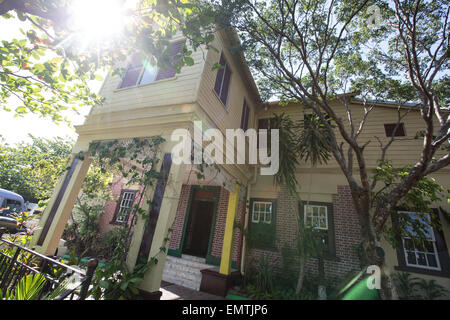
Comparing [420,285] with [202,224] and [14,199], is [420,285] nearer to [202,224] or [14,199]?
[202,224]

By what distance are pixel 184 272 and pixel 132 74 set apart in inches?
245

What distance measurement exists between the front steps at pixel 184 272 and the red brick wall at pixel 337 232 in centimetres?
186

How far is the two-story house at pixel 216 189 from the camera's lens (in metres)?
4.02

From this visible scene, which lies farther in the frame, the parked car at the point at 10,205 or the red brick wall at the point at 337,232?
the parked car at the point at 10,205

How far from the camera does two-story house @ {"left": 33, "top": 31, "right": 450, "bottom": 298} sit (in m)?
4.02

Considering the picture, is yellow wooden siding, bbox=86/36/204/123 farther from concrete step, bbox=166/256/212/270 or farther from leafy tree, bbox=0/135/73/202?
concrete step, bbox=166/256/212/270

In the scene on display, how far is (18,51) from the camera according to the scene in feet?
10.5

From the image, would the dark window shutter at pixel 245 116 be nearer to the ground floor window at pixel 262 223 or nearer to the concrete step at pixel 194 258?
the ground floor window at pixel 262 223

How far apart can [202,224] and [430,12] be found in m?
9.55

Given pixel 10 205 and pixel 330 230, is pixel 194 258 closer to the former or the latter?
pixel 330 230

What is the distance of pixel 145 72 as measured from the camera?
5.62 meters

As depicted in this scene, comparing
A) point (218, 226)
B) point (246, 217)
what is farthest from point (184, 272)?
point (246, 217)

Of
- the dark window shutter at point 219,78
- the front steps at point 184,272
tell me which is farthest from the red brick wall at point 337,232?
the dark window shutter at point 219,78

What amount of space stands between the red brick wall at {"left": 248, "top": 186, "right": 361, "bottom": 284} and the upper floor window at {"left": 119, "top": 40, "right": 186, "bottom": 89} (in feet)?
17.3
